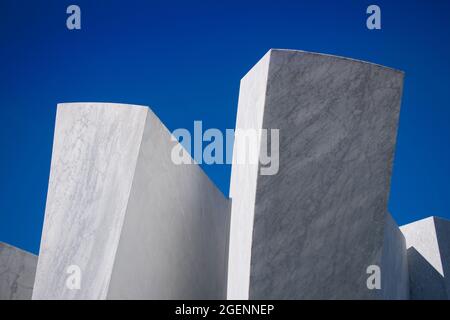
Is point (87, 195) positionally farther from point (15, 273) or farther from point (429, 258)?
point (429, 258)

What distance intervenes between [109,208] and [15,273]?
6437mm

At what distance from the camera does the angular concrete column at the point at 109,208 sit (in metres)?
6.84

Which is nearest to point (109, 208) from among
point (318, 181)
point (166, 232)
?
point (166, 232)

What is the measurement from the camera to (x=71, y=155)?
7598mm

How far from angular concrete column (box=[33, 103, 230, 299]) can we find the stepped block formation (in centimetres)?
2

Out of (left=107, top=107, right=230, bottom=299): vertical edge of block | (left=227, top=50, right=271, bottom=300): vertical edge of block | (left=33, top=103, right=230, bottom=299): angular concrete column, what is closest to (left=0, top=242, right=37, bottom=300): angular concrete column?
(left=107, top=107, right=230, bottom=299): vertical edge of block

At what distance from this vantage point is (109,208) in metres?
7.03

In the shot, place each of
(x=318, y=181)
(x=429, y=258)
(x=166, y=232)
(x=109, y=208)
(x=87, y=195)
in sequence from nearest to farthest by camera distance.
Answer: (x=318, y=181), (x=109, y=208), (x=87, y=195), (x=166, y=232), (x=429, y=258)

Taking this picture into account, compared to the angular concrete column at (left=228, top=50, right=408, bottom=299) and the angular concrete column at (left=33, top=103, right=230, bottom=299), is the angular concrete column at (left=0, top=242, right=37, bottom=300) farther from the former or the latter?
the angular concrete column at (left=228, top=50, right=408, bottom=299)

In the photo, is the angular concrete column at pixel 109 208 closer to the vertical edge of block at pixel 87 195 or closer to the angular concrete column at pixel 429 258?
the vertical edge of block at pixel 87 195

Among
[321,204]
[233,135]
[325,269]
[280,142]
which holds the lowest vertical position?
[325,269]
